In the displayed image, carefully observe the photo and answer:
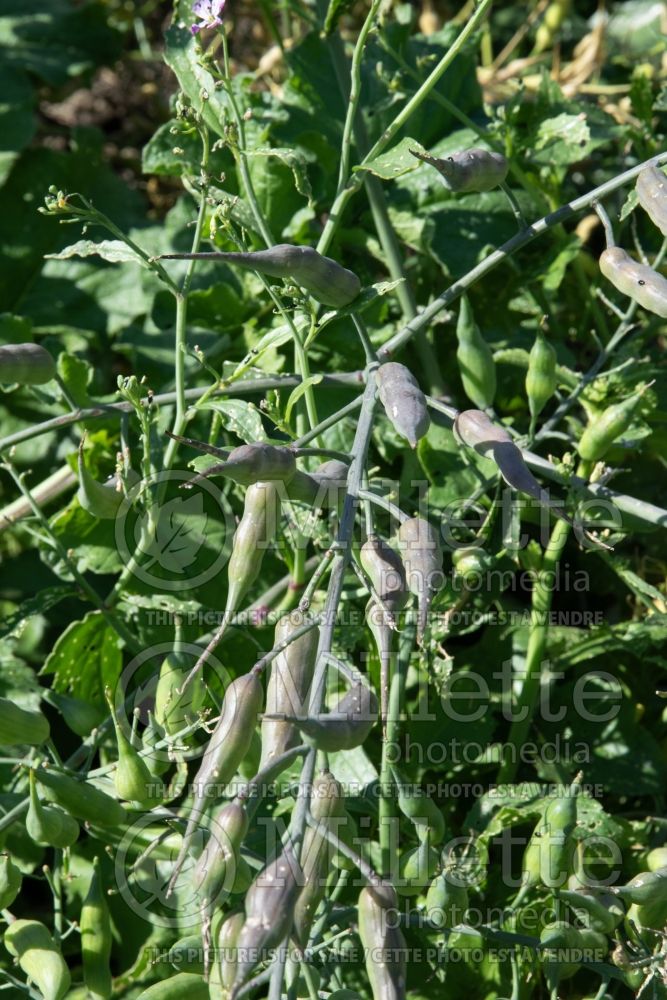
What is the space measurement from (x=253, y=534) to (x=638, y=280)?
1.40ft

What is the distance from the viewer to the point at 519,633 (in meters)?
1.42

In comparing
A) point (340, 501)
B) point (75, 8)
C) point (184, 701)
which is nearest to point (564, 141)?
point (340, 501)

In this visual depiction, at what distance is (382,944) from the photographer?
2.80 ft

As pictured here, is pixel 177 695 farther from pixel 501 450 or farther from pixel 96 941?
pixel 501 450

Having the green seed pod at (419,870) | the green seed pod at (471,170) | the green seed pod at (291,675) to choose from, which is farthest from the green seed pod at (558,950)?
the green seed pod at (471,170)

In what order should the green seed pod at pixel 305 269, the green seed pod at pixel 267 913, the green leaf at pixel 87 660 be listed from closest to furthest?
the green seed pod at pixel 267 913, the green seed pod at pixel 305 269, the green leaf at pixel 87 660

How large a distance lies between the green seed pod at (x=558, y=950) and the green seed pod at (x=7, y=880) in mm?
504

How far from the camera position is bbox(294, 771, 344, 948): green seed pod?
0.85 m

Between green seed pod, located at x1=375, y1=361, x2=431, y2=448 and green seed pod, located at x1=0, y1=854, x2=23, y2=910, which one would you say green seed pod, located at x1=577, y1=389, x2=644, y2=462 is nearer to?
green seed pod, located at x1=375, y1=361, x2=431, y2=448

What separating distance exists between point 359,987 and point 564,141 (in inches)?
43.1

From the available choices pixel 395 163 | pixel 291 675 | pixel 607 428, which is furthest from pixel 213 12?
pixel 291 675

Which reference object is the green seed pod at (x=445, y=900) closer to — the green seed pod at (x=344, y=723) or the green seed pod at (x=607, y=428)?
the green seed pod at (x=344, y=723)

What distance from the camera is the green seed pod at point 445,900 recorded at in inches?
42.4

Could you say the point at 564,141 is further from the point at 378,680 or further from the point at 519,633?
the point at 378,680
